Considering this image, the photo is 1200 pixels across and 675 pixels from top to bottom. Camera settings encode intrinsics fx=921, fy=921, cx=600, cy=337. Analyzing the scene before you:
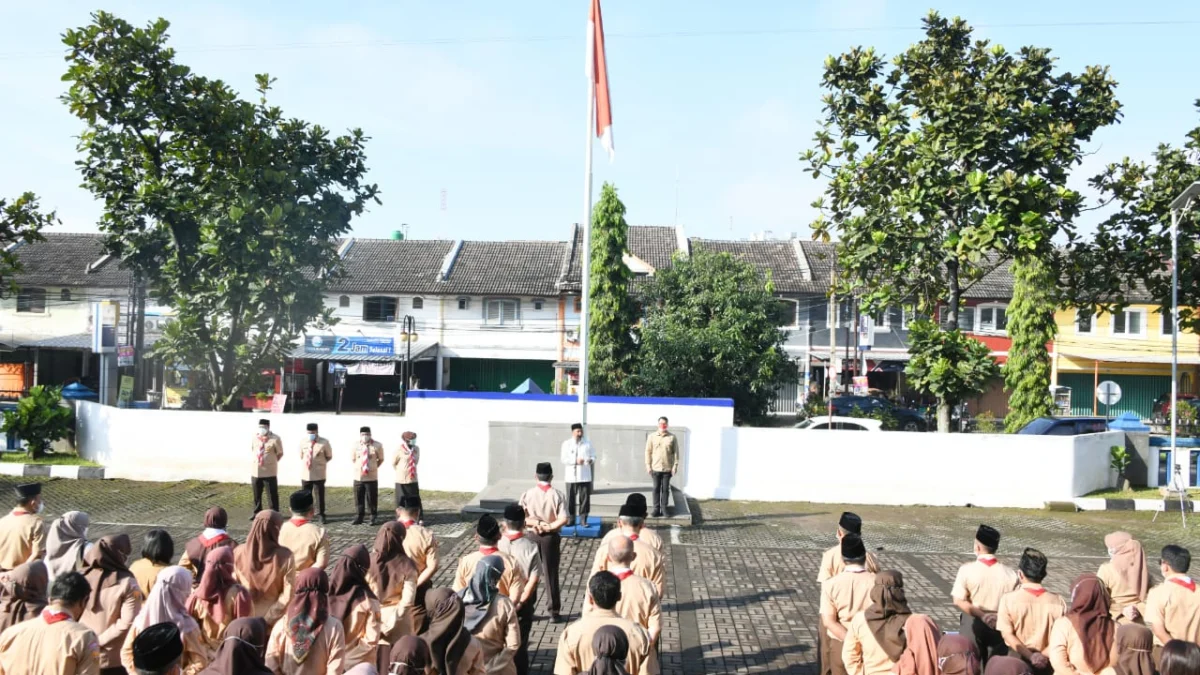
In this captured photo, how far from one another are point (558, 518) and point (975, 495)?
1054 centimetres

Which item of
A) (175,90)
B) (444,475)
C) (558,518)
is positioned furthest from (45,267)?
(558,518)

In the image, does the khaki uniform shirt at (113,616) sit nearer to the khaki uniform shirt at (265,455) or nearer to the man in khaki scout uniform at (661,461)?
the khaki uniform shirt at (265,455)

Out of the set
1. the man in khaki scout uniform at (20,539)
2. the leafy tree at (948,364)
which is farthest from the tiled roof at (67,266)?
the man in khaki scout uniform at (20,539)

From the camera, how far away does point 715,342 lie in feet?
82.3

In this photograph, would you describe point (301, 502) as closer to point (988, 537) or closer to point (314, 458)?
point (988, 537)

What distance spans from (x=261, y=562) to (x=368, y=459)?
673 centimetres

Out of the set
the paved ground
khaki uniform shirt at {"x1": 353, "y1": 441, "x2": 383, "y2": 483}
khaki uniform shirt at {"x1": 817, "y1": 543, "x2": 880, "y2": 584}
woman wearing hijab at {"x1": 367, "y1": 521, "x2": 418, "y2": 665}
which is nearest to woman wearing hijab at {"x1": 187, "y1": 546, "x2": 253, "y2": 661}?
woman wearing hijab at {"x1": 367, "y1": 521, "x2": 418, "y2": 665}

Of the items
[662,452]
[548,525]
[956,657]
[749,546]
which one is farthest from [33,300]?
[956,657]

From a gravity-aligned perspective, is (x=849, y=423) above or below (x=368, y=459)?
above

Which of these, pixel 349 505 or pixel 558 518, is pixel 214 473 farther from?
pixel 558 518

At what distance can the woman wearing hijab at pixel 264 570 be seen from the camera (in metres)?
6.78

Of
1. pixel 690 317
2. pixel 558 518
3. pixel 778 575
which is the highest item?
pixel 690 317

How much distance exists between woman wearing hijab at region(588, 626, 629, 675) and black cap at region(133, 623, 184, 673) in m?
2.02

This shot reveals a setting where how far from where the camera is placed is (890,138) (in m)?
17.5
